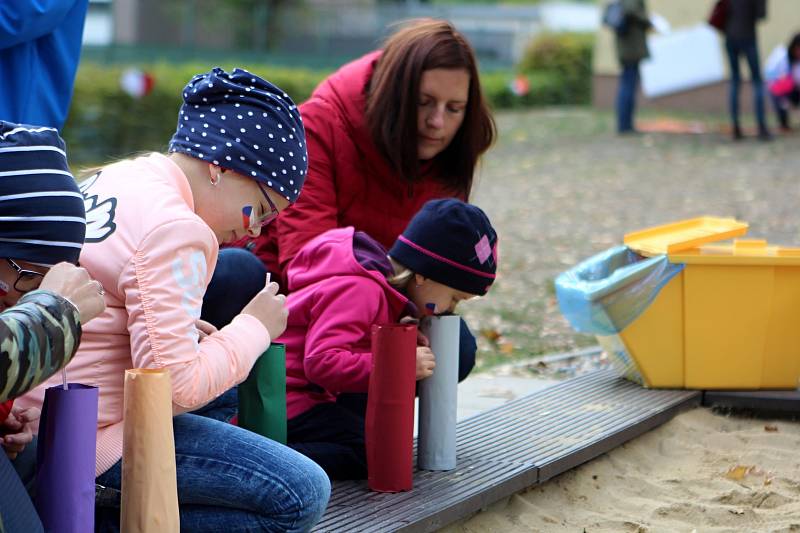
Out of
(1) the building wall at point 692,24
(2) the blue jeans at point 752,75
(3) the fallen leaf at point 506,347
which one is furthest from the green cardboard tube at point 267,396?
(1) the building wall at point 692,24

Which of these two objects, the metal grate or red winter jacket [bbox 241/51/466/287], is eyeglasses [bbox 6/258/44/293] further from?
red winter jacket [bbox 241/51/466/287]

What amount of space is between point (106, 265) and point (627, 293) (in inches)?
92.8

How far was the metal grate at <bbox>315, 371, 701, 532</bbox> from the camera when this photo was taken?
2840mm

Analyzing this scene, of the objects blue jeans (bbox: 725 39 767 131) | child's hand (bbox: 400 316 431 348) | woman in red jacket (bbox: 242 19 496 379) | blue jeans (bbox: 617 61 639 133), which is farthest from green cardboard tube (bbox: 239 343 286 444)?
blue jeans (bbox: 617 61 639 133)

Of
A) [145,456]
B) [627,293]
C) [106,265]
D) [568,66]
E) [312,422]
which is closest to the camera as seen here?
[145,456]

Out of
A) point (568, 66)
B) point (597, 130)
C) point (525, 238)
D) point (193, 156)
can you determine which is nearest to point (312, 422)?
point (193, 156)

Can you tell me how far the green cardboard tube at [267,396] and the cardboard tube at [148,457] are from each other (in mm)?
579

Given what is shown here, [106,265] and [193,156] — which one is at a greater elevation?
[193,156]

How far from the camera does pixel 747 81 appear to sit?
15.9 meters

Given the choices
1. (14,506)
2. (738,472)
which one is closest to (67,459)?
(14,506)

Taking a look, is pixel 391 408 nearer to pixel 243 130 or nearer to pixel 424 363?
pixel 424 363

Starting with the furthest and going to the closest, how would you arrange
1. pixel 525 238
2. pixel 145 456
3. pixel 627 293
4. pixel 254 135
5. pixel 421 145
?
pixel 525 238
pixel 627 293
pixel 421 145
pixel 254 135
pixel 145 456

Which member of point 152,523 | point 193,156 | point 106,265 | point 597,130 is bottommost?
point 597,130

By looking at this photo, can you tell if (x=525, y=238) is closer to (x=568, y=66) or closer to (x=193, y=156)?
(x=193, y=156)
